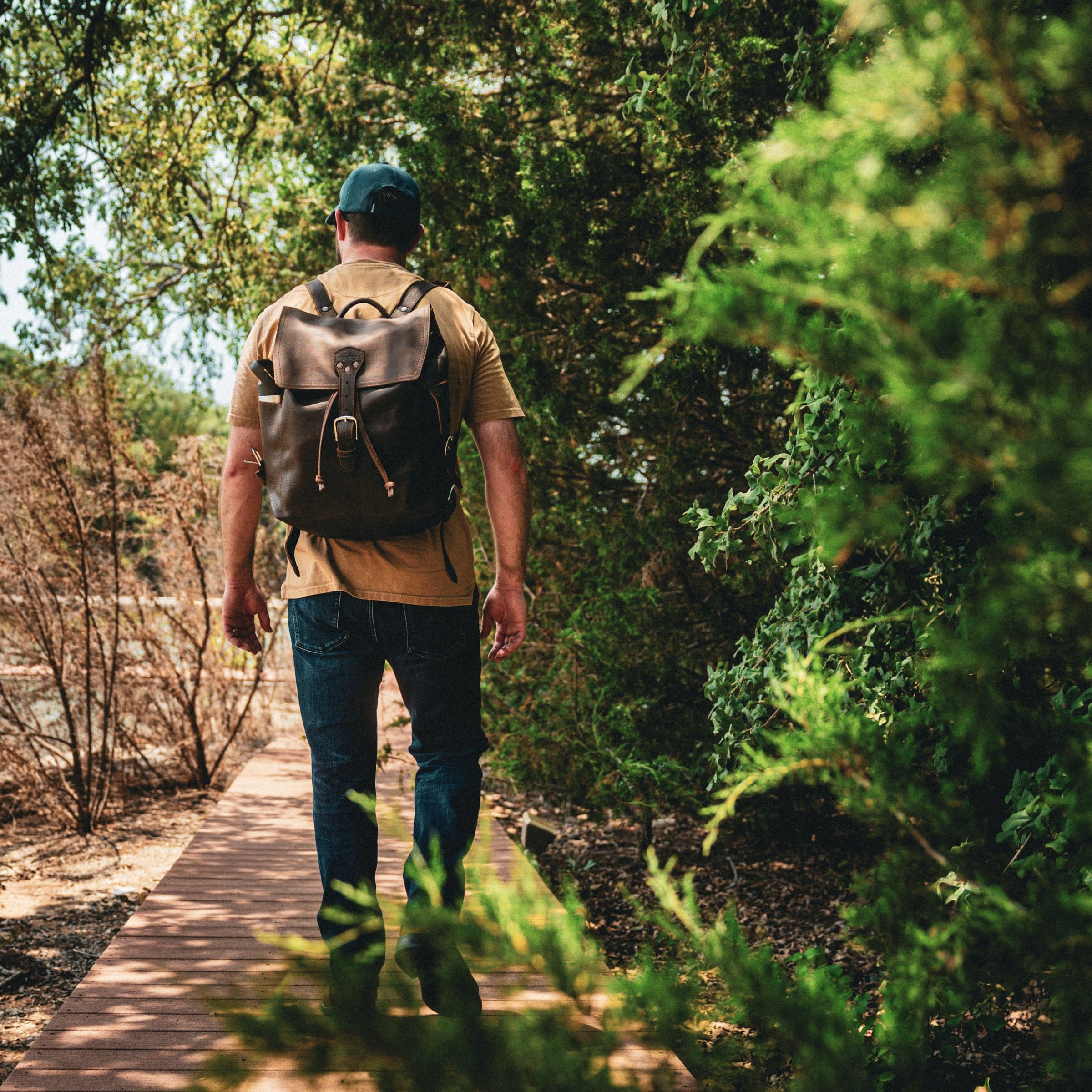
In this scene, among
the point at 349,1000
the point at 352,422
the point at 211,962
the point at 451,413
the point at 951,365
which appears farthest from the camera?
the point at 211,962

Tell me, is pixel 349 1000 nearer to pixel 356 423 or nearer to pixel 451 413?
pixel 356 423

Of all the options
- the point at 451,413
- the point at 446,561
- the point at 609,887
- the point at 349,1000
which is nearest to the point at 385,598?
the point at 446,561

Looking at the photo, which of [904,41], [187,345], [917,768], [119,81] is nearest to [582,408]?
[917,768]

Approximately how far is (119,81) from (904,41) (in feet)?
28.6

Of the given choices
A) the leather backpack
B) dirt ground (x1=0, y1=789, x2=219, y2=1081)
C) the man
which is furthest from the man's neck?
dirt ground (x1=0, y1=789, x2=219, y2=1081)

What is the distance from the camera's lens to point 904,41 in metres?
0.82

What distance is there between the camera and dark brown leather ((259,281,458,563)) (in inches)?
81.5

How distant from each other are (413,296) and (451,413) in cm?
31

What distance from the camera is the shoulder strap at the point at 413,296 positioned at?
2260 mm

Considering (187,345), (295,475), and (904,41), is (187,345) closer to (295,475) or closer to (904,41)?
(295,475)

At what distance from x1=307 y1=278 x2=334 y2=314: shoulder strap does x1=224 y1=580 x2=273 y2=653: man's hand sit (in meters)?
0.75

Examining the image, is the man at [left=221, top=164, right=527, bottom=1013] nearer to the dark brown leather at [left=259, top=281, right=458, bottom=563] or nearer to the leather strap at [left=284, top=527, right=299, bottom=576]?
the leather strap at [left=284, top=527, right=299, bottom=576]

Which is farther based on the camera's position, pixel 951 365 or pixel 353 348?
pixel 353 348

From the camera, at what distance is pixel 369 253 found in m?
2.40
